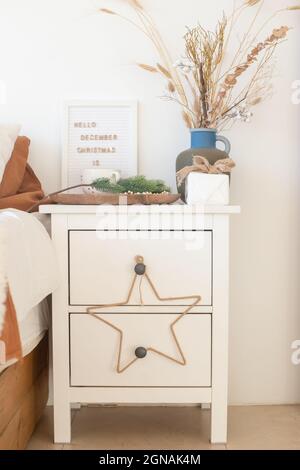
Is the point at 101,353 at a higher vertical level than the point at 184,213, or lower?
lower

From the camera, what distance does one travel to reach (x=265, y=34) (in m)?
1.82

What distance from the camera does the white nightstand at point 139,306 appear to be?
1.48m

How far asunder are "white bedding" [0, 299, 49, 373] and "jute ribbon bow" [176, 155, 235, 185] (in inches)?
21.1

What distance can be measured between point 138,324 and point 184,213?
0.32 m

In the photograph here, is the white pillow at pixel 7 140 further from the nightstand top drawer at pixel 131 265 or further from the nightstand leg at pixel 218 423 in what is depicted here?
the nightstand leg at pixel 218 423

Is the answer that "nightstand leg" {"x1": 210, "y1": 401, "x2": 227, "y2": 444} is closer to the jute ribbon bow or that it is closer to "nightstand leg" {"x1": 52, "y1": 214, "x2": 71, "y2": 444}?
"nightstand leg" {"x1": 52, "y1": 214, "x2": 71, "y2": 444}

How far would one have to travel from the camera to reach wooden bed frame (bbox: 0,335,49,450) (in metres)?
1.27

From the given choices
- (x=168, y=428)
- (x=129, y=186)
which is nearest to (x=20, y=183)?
(x=129, y=186)

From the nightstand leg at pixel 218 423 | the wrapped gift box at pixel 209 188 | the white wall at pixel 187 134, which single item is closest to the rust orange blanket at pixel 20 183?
the white wall at pixel 187 134

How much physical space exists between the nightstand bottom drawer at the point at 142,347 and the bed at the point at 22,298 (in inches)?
5.4

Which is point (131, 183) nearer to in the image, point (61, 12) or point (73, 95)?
point (73, 95)

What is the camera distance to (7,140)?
1665 mm
